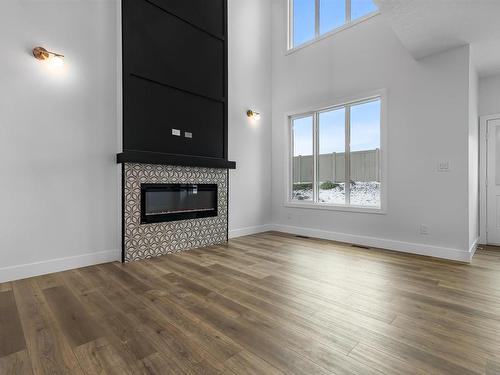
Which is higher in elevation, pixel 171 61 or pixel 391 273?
pixel 171 61

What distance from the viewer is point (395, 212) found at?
12.6ft

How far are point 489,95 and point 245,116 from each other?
12.9ft

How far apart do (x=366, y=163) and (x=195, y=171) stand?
271 cm

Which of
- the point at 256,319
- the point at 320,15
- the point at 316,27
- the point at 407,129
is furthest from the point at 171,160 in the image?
the point at 320,15

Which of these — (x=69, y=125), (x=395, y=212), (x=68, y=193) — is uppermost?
(x=69, y=125)

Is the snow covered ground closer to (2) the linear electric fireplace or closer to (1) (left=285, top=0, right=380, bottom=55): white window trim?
(2) the linear electric fireplace

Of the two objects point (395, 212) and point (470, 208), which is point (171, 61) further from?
point (470, 208)

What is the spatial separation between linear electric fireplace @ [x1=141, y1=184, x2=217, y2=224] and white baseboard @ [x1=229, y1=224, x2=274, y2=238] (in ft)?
2.13

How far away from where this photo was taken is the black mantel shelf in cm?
321

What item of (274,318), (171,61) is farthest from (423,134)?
(171,61)

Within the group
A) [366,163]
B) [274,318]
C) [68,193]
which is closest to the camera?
[274,318]

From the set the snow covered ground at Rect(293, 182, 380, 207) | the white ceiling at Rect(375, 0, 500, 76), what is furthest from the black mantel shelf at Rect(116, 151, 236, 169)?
the white ceiling at Rect(375, 0, 500, 76)

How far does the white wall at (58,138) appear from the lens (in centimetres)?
265

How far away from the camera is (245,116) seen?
198 inches
